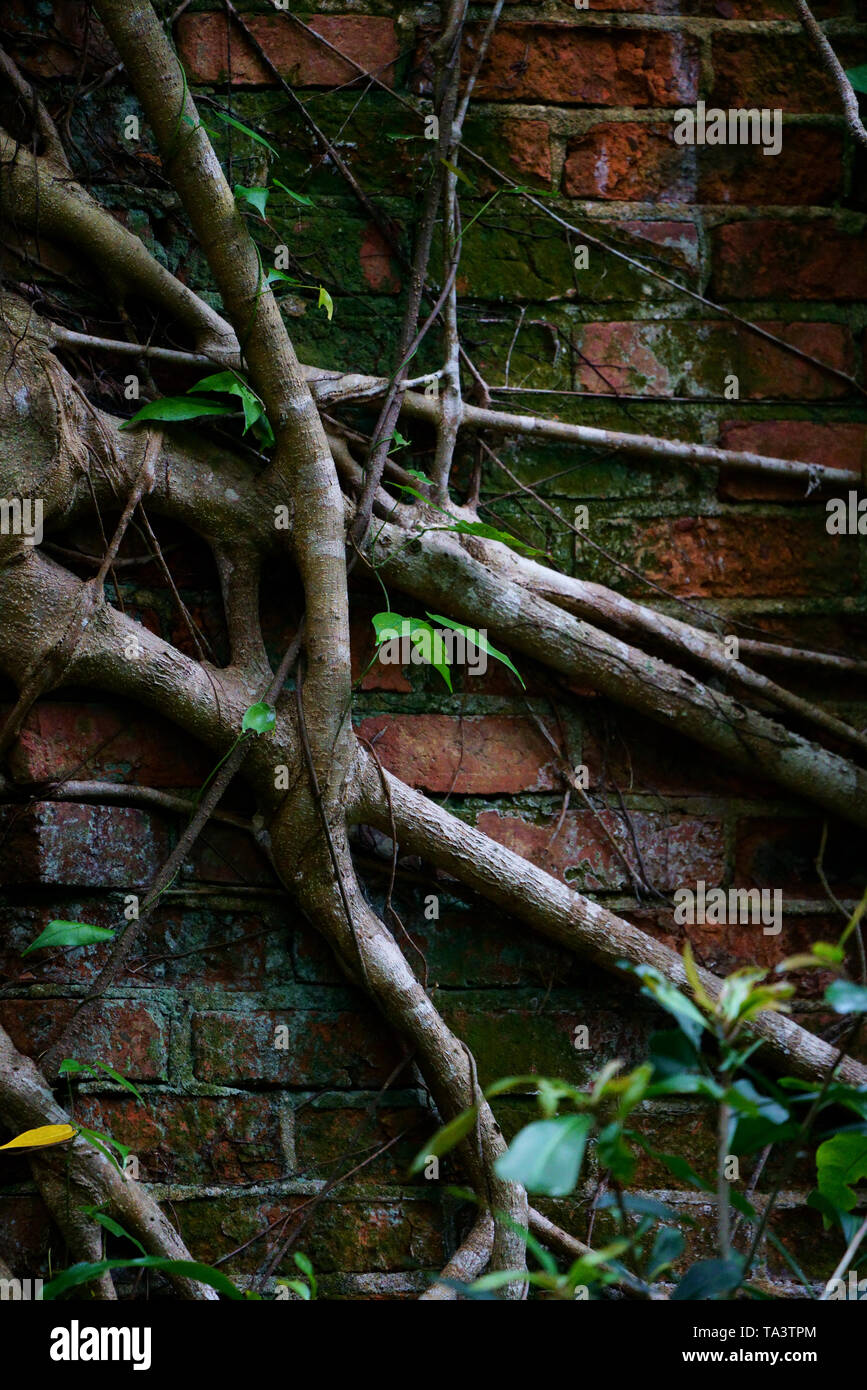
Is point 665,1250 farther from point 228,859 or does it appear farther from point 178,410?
point 178,410

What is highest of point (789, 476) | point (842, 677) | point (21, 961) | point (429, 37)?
point (429, 37)

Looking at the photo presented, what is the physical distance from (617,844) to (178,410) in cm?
75

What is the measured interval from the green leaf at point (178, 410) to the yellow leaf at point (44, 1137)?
778 mm

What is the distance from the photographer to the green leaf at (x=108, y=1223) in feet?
3.45

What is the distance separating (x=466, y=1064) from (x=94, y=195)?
1156 mm

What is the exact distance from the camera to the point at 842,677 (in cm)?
138

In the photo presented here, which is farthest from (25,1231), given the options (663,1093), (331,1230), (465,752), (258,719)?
(663,1093)

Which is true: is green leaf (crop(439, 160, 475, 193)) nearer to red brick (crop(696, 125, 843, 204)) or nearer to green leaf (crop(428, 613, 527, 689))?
red brick (crop(696, 125, 843, 204))

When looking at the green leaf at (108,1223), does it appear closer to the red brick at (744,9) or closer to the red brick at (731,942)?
the red brick at (731,942)

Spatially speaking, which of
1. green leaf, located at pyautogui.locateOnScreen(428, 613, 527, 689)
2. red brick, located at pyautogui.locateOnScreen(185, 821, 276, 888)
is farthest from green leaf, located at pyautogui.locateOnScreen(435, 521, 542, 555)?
red brick, located at pyautogui.locateOnScreen(185, 821, 276, 888)

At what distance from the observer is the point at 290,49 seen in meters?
1.35

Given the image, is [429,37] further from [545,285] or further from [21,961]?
[21,961]

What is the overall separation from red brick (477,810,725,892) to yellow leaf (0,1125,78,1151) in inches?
22.4
